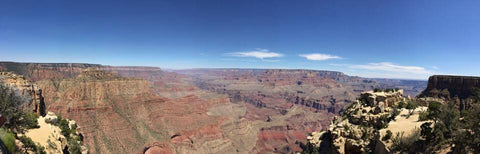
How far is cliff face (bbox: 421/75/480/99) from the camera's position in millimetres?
54188

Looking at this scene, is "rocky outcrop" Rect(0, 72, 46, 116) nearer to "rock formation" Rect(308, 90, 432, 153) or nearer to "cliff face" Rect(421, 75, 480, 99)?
"rock formation" Rect(308, 90, 432, 153)

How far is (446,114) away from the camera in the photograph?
18578 millimetres

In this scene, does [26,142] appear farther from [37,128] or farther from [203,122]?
[203,122]

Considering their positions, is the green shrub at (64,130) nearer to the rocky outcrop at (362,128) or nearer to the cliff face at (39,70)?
the rocky outcrop at (362,128)

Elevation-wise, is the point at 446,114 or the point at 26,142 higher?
the point at 446,114

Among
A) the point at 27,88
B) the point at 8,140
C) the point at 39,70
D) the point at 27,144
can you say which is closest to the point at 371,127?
the point at 8,140

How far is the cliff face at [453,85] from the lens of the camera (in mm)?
54188

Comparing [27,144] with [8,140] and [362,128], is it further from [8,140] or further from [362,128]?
[362,128]

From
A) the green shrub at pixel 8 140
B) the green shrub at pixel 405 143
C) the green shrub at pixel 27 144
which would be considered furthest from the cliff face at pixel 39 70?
the green shrub at pixel 405 143

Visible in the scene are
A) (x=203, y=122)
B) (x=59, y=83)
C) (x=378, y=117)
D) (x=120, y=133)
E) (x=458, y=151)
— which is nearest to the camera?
(x=458, y=151)

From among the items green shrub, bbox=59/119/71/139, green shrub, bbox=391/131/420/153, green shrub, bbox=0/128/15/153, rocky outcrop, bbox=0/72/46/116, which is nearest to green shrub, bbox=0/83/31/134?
green shrub, bbox=0/128/15/153

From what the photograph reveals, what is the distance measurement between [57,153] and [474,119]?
34241 millimetres

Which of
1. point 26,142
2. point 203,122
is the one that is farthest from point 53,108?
point 26,142

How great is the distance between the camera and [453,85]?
59219 millimetres
